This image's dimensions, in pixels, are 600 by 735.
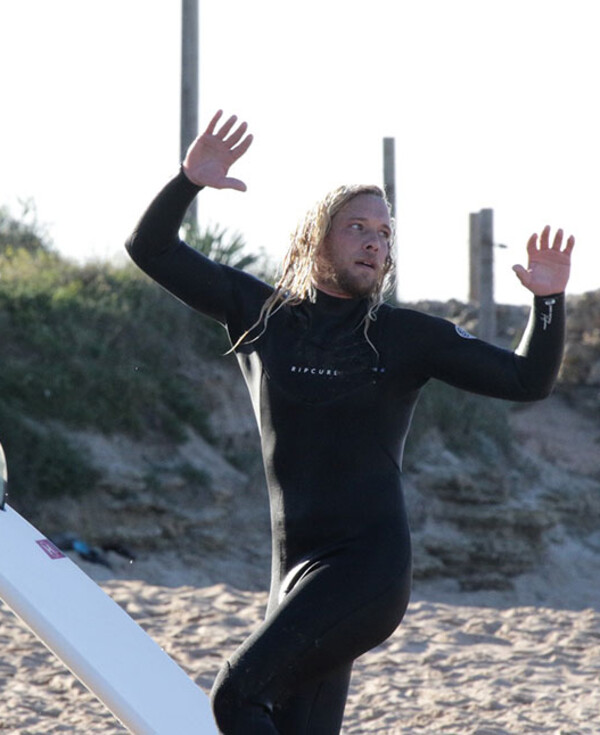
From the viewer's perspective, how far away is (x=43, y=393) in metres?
10.0

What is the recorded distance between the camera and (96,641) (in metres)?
3.55

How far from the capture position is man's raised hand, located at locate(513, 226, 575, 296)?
2.96 m

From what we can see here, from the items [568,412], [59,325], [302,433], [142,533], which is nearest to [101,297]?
[59,325]

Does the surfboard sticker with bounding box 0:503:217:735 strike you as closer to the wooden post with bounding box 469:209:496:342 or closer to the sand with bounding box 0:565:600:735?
the sand with bounding box 0:565:600:735

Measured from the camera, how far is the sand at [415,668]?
545 cm

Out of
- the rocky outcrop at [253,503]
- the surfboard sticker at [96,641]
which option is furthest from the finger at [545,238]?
the rocky outcrop at [253,503]

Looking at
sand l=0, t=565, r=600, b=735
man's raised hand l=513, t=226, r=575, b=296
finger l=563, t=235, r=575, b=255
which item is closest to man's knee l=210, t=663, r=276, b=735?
man's raised hand l=513, t=226, r=575, b=296

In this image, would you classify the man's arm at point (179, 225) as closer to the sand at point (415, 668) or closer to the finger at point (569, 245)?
the finger at point (569, 245)

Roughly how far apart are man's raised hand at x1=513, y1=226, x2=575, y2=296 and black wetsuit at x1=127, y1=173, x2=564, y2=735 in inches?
1.5

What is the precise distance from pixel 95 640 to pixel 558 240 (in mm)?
1653

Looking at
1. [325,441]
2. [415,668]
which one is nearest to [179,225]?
[325,441]

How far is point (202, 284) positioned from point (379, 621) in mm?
945

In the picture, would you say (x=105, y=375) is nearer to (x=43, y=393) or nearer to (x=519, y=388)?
(x=43, y=393)

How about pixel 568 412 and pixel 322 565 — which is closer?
pixel 322 565
